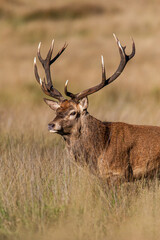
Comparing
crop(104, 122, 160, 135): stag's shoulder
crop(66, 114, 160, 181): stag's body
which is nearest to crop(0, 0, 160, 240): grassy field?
crop(66, 114, 160, 181): stag's body

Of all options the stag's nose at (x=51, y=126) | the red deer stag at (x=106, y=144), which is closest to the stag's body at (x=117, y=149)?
the red deer stag at (x=106, y=144)

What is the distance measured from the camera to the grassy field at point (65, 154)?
5.37m

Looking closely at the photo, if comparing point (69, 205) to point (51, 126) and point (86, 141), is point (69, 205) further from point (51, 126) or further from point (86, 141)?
point (86, 141)

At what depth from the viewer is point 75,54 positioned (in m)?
25.2

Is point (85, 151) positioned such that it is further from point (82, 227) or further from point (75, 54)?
point (75, 54)

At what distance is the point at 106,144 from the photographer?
22.6 feet

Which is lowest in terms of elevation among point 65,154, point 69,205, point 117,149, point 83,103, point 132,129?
point 69,205

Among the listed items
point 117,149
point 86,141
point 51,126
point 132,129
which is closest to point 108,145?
point 117,149

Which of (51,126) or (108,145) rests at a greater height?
(51,126)

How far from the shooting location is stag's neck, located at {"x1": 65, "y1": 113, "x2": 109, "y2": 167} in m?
6.86

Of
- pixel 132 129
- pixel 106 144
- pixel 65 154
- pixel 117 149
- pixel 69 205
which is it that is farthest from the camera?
pixel 65 154

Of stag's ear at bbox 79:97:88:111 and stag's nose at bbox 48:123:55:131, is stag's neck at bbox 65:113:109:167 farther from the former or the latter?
stag's nose at bbox 48:123:55:131

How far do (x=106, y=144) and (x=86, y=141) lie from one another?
255 millimetres

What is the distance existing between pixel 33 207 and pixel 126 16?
32.6 metres
